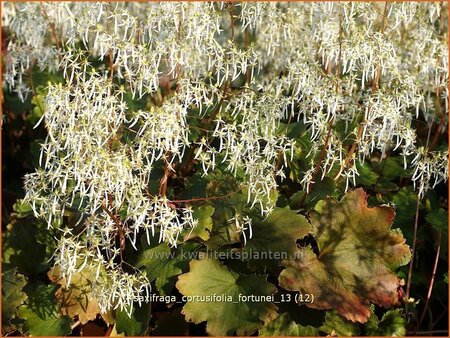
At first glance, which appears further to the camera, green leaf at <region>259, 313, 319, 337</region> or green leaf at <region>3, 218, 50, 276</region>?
green leaf at <region>3, 218, 50, 276</region>

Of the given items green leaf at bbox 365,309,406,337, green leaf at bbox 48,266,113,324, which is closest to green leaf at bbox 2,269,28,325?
green leaf at bbox 48,266,113,324

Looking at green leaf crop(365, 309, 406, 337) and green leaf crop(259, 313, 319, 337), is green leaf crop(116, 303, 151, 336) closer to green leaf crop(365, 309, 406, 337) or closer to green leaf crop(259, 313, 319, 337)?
green leaf crop(259, 313, 319, 337)

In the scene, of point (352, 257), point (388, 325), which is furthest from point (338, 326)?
point (352, 257)

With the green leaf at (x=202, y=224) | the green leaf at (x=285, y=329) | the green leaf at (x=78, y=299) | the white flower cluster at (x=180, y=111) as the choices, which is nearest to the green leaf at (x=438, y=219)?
the white flower cluster at (x=180, y=111)

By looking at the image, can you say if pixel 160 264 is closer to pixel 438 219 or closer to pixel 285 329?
pixel 285 329

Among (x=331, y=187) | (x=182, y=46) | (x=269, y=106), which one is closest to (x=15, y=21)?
(x=182, y=46)

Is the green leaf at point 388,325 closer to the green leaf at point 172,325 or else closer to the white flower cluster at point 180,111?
the white flower cluster at point 180,111

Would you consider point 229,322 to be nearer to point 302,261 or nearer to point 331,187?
point 302,261
